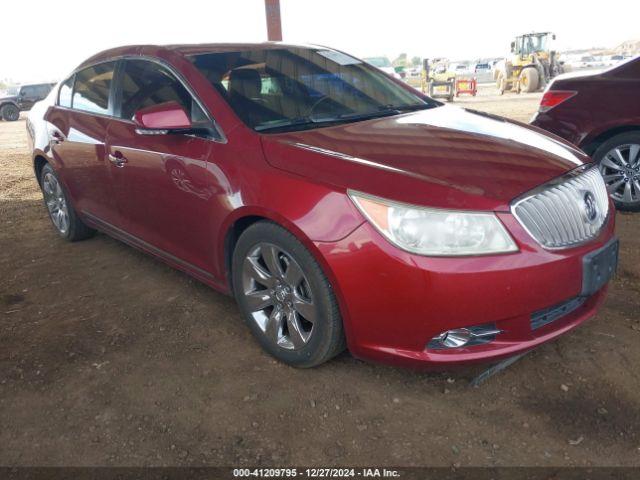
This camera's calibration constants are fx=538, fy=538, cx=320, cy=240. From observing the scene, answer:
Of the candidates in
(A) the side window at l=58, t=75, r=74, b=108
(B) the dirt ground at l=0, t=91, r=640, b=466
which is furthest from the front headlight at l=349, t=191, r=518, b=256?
(A) the side window at l=58, t=75, r=74, b=108

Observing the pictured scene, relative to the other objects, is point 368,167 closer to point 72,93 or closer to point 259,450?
point 259,450

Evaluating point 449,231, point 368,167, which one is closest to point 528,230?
point 449,231

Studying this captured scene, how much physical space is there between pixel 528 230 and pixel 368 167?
662mm

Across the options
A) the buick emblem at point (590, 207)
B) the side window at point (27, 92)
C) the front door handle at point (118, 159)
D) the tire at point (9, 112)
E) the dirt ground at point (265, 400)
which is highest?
the side window at point (27, 92)

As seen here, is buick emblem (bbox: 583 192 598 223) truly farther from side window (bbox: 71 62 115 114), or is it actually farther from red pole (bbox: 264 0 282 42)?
red pole (bbox: 264 0 282 42)

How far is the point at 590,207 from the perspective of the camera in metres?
2.36

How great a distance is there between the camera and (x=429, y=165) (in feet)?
7.23

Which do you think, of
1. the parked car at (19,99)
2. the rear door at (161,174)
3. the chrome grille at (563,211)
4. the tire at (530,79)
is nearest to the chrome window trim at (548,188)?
the chrome grille at (563,211)

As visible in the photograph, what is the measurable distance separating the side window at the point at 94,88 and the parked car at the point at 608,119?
3645 millimetres

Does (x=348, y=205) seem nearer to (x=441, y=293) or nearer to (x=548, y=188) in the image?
(x=441, y=293)

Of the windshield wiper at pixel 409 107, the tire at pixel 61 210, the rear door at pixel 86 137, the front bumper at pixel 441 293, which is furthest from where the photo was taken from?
the tire at pixel 61 210

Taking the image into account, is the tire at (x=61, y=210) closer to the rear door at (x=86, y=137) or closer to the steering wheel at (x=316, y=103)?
the rear door at (x=86, y=137)

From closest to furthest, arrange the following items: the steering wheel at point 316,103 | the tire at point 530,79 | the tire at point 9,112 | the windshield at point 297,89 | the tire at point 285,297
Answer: the tire at point 285,297 → the windshield at point 297,89 → the steering wheel at point 316,103 → the tire at point 530,79 → the tire at point 9,112

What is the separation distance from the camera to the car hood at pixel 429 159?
2.05 m
